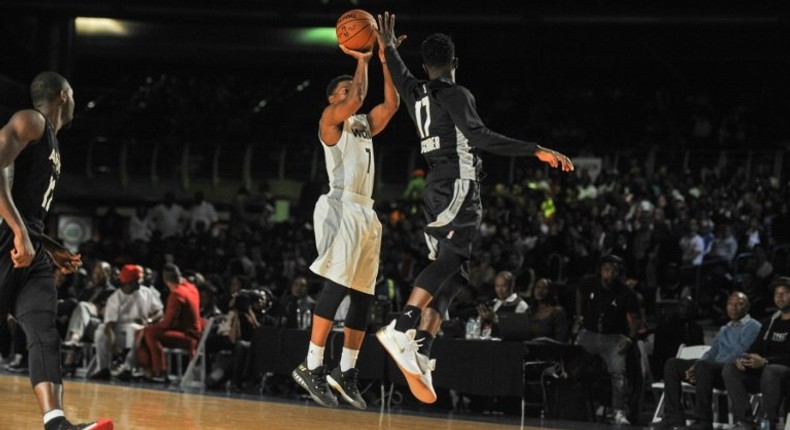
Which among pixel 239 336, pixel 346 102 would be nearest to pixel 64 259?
pixel 346 102

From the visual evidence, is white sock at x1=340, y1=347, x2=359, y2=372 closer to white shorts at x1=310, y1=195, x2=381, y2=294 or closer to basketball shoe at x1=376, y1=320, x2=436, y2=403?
white shorts at x1=310, y1=195, x2=381, y2=294

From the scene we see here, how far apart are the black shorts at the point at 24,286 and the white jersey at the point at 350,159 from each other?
2.08 metres

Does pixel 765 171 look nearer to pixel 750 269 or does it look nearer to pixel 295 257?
pixel 750 269

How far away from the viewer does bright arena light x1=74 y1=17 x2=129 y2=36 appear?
28359mm

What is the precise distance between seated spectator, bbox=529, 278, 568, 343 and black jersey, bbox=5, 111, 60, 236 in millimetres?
7215

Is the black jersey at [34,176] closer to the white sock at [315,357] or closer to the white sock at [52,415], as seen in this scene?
the white sock at [52,415]

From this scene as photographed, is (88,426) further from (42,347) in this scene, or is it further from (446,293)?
(446,293)

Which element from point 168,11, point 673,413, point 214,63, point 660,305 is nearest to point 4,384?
point 673,413

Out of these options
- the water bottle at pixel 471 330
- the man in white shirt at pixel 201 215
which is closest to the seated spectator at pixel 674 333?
the water bottle at pixel 471 330

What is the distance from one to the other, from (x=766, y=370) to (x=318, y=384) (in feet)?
17.1

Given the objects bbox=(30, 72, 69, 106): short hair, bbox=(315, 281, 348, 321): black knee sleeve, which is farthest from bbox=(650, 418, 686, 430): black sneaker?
bbox=(30, 72, 69, 106): short hair

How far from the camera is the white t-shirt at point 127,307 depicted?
587 inches

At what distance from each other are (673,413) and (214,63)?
21.8m

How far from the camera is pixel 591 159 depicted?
2311cm
